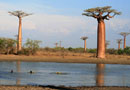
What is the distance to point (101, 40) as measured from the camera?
35188 millimetres

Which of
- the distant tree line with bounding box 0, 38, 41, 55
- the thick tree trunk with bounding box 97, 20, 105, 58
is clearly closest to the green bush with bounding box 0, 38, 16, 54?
the distant tree line with bounding box 0, 38, 41, 55

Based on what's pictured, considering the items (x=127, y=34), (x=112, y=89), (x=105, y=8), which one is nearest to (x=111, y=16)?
(x=105, y=8)

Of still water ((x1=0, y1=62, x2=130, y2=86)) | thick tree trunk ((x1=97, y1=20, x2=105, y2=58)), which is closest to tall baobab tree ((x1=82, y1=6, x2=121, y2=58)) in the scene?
thick tree trunk ((x1=97, y1=20, x2=105, y2=58))

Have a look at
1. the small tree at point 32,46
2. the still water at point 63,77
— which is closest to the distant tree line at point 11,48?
the small tree at point 32,46

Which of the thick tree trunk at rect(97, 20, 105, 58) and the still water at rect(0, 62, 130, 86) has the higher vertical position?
the thick tree trunk at rect(97, 20, 105, 58)

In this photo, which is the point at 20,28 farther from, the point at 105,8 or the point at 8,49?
the point at 105,8

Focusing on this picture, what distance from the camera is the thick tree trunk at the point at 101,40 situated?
35.2 metres

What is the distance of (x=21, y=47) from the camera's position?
136 feet

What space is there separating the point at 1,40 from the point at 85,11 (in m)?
12.5

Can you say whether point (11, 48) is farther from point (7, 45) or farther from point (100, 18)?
point (100, 18)

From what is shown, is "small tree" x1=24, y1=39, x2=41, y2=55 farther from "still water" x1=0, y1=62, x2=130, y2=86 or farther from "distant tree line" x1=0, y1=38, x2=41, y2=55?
"still water" x1=0, y1=62, x2=130, y2=86

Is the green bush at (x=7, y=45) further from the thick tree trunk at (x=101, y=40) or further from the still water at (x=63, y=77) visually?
the still water at (x=63, y=77)

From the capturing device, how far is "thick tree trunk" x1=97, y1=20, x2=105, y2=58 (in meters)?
35.2

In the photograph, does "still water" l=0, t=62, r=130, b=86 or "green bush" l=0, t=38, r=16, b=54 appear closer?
"still water" l=0, t=62, r=130, b=86
